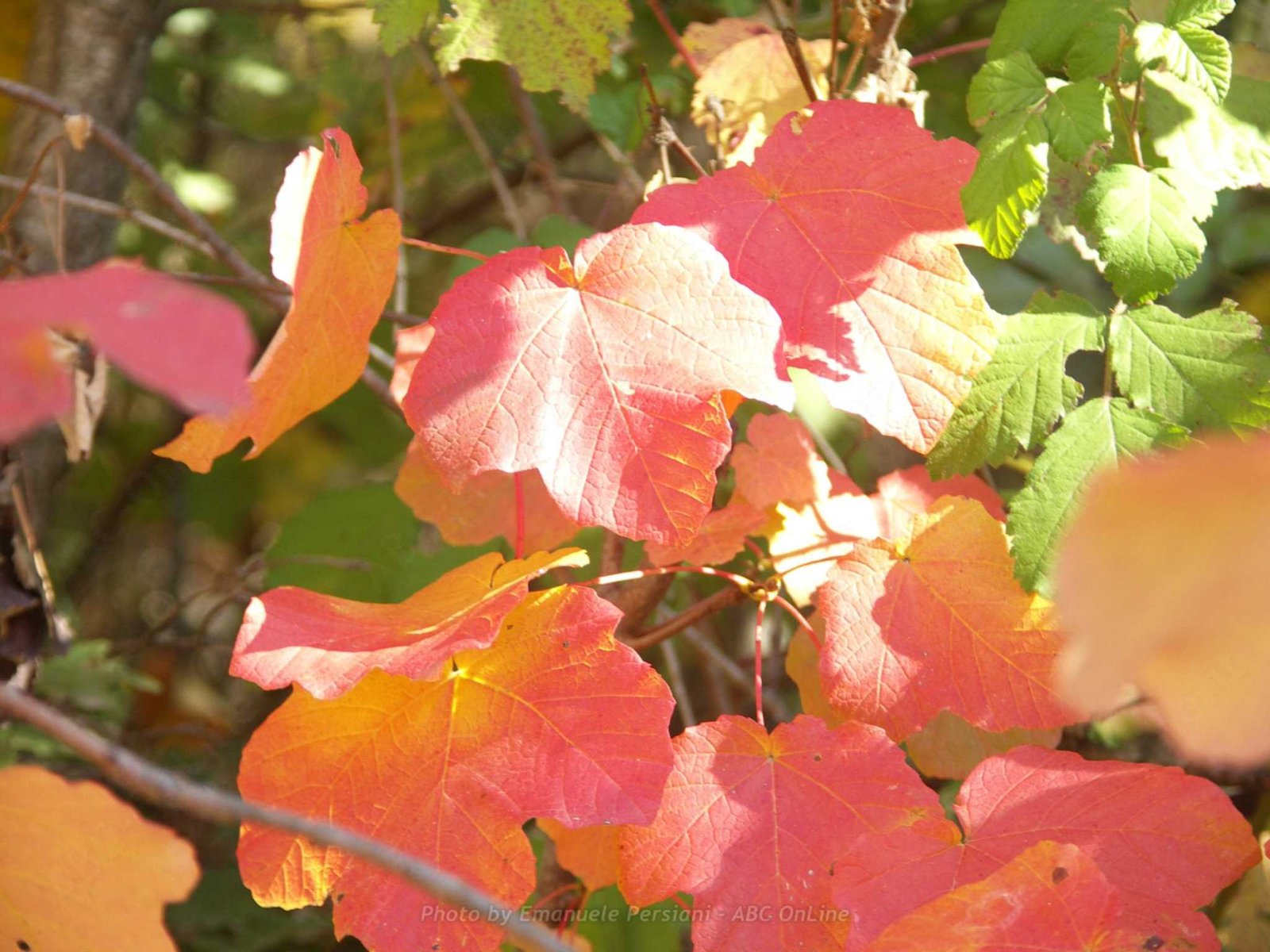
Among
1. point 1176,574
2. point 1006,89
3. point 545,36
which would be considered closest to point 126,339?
point 1176,574

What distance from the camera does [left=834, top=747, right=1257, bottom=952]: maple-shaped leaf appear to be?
2.31ft

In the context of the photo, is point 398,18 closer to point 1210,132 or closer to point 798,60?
point 798,60

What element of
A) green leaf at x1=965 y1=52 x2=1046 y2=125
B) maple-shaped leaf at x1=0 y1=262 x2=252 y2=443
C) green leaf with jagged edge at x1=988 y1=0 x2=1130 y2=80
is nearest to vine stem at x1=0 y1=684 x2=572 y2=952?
maple-shaped leaf at x1=0 y1=262 x2=252 y2=443

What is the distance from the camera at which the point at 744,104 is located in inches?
43.1

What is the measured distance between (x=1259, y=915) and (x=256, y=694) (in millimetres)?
2016

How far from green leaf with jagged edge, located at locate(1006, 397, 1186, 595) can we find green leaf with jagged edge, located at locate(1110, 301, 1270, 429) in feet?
0.08

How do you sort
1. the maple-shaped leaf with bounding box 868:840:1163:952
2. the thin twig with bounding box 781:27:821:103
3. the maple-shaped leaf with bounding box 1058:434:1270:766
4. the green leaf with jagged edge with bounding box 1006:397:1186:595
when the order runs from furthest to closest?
the thin twig with bounding box 781:27:821:103 → the green leaf with jagged edge with bounding box 1006:397:1186:595 → the maple-shaped leaf with bounding box 868:840:1163:952 → the maple-shaped leaf with bounding box 1058:434:1270:766

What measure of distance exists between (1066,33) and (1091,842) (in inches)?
24.0

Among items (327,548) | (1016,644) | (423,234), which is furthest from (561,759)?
(423,234)

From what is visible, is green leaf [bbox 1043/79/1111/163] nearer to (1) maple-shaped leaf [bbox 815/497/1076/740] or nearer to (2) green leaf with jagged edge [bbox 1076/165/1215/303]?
(2) green leaf with jagged edge [bbox 1076/165/1215/303]

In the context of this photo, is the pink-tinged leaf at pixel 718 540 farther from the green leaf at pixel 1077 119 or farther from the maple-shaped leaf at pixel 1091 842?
the green leaf at pixel 1077 119

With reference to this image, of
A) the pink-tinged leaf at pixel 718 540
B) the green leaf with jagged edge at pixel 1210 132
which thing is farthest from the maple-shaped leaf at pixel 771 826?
the green leaf with jagged edge at pixel 1210 132

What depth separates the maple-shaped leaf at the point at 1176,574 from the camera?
320 millimetres

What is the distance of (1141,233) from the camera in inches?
29.5
